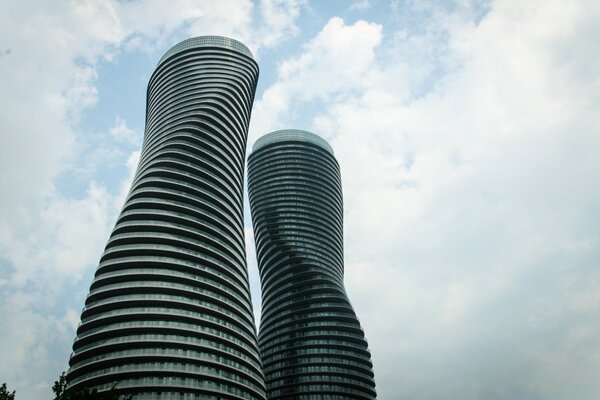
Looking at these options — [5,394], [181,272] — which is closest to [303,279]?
[181,272]

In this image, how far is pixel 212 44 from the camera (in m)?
148

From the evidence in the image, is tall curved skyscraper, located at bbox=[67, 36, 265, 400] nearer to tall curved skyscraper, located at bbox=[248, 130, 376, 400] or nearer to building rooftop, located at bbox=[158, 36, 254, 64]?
building rooftop, located at bbox=[158, 36, 254, 64]

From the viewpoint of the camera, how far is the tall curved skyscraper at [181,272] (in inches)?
3231

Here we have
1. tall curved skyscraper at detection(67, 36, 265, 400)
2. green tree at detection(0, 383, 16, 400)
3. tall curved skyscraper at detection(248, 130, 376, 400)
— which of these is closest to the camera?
green tree at detection(0, 383, 16, 400)

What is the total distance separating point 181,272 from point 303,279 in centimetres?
7244

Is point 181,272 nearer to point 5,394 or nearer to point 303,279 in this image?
point 5,394

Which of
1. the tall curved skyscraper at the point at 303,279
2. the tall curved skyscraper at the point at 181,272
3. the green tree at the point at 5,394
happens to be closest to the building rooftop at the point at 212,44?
the tall curved skyscraper at the point at 181,272

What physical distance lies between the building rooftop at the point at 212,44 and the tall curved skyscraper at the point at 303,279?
2021 inches

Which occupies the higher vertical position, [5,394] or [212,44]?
[212,44]

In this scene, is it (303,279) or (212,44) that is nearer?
(212,44)

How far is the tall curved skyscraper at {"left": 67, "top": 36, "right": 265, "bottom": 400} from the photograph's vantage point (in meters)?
82.1

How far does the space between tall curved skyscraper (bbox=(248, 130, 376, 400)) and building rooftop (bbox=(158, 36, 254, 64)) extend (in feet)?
168

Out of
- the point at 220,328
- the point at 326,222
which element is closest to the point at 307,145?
the point at 326,222

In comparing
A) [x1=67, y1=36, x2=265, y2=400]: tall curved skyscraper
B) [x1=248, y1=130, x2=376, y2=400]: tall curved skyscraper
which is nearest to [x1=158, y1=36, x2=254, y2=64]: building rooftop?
[x1=67, y1=36, x2=265, y2=400]: tall curved skyscraper
